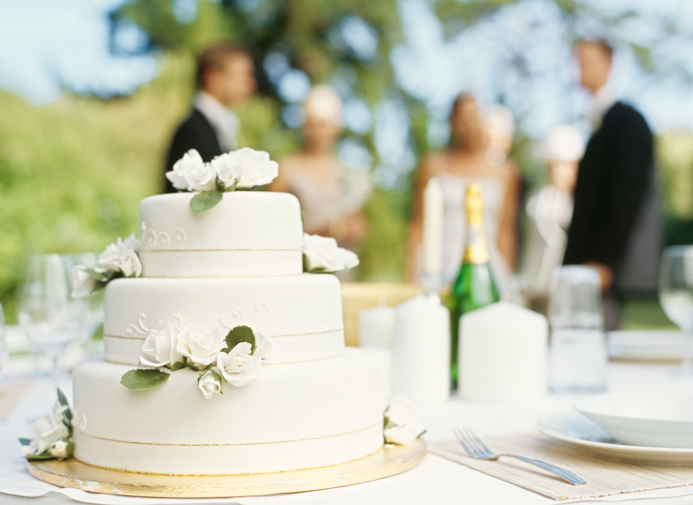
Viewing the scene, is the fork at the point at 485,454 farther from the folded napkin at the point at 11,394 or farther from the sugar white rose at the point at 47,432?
the folded napkin at the point at 11,394

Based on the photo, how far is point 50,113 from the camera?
334 inches

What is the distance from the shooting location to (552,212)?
559cm

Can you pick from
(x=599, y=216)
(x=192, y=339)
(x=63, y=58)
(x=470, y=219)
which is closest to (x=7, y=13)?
(x=63, y=58)

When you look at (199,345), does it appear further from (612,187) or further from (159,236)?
(612,187)

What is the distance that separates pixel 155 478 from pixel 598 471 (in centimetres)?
71

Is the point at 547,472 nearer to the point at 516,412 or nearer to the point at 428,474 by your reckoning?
the point at 428,474

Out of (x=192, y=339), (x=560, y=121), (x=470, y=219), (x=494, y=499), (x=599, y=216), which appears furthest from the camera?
(x=560, y=121)

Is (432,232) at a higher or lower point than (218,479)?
higher

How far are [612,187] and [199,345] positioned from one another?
137 inches

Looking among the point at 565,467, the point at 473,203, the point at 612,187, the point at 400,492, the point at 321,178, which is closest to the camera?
the point at 400,492

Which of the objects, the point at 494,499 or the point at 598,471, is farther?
the point at 598,471

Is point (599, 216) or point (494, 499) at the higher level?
point (599, 216)

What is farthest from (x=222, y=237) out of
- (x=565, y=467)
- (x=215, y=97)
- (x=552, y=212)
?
(x=552, y=212)

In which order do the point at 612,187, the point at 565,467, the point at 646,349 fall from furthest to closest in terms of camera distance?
the point at 612,187 < the point at 646,349 < the point at 565,467
